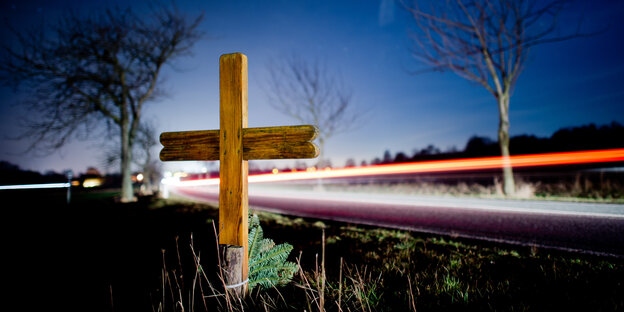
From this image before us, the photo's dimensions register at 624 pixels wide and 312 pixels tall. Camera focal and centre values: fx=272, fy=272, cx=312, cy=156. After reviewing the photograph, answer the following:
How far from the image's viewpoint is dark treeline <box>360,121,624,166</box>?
90.6ft

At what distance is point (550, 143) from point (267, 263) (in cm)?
4240

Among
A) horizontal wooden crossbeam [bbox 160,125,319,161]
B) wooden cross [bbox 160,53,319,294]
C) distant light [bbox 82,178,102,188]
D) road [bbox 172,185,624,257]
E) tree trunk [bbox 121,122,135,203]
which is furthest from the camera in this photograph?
distant light [bbox 82,178,102,188]

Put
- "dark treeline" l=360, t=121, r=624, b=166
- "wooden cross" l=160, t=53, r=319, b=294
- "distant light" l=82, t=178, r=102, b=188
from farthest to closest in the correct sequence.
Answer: "distant light" l=82, t=178, r=102, b=188, "dark treeline" l=360, t=121, r=624, b=166, "wooden cross" l=160, t=53, r=319, b=294

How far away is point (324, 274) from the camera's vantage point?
1792mm

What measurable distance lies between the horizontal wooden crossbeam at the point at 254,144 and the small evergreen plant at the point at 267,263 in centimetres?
83

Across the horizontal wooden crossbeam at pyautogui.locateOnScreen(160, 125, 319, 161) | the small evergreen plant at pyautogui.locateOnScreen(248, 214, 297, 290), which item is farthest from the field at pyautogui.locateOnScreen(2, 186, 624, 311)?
the horizontal wooden crossbeam at pyautogui.locateOnScreen(160, 125, 319, 161)

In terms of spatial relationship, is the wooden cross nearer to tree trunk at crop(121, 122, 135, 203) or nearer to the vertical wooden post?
the vertical wooden post

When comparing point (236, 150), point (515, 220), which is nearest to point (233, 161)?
point (236, 150)

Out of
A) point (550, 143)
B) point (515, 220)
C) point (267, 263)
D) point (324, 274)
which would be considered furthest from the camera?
point (550, 143)

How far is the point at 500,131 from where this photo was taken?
10695mm

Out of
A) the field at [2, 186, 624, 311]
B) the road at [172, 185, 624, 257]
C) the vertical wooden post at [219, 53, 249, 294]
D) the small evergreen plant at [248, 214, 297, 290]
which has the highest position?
the vertical wooden post at [219, 53, 249, 294]

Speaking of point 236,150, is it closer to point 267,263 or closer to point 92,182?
point 267,263

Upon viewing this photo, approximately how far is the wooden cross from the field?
7.6 inches

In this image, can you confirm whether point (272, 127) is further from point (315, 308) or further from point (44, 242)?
point (44, 242)
